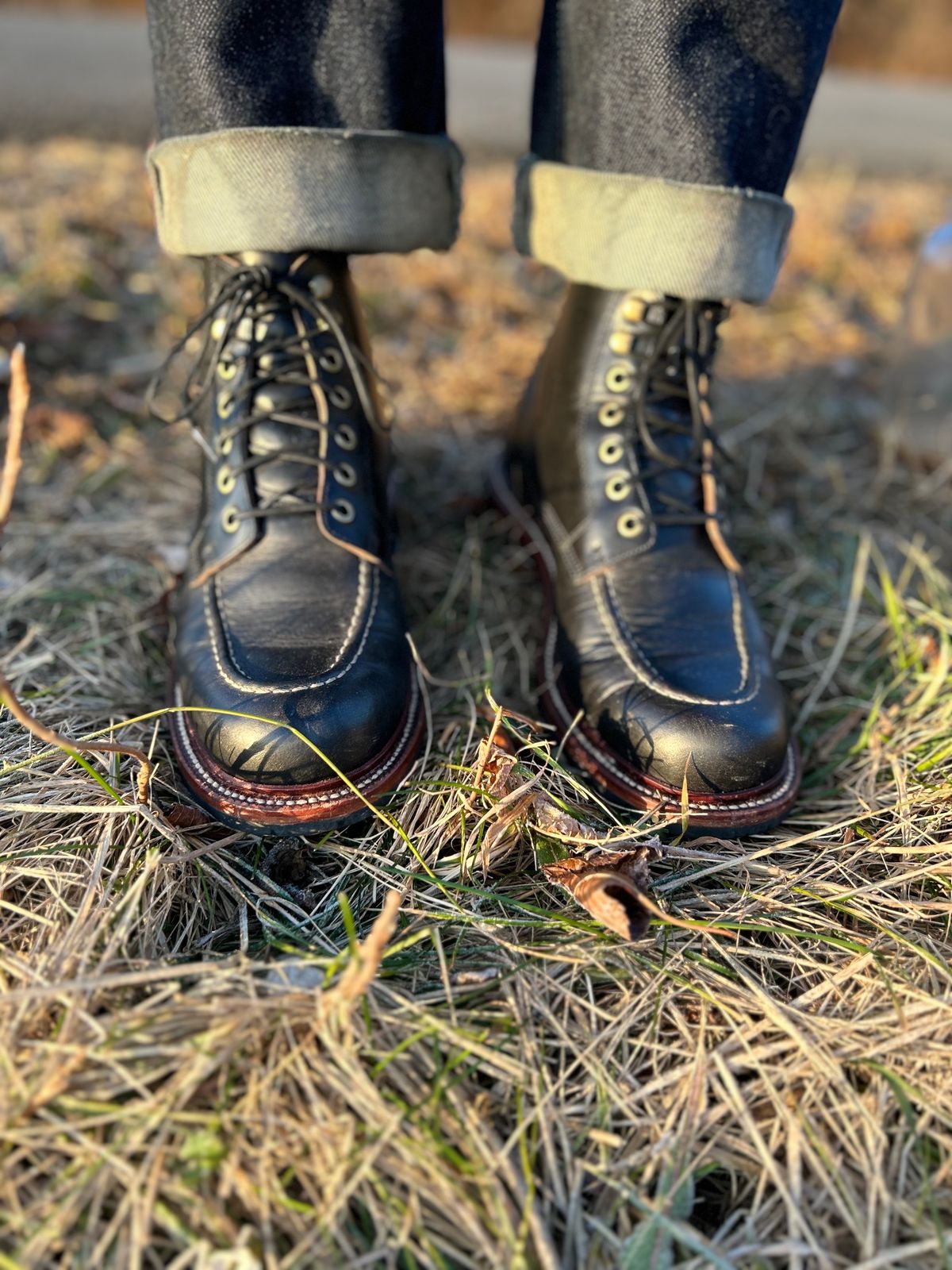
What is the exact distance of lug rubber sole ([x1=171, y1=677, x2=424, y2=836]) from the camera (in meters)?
1.44

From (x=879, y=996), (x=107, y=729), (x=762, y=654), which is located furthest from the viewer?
(x=762, y=654)

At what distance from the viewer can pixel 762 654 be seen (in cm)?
168

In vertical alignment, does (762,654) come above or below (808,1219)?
above

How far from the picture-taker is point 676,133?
62.0 inches

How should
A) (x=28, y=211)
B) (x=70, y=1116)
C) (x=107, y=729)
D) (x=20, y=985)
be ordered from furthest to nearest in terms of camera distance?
(x=28, y=211) → (x=107, y=729) → (x=20, y=985) → (x=70, y=1116)

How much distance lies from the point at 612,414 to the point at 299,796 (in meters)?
0.93

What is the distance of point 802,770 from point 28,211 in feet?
10.0

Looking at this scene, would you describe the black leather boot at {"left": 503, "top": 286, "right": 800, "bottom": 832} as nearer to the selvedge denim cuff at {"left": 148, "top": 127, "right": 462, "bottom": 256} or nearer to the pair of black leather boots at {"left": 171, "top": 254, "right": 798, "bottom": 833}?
the pair of black leather boots at {"left": 171, "top": 254, "right": 798, "bottom": 833}

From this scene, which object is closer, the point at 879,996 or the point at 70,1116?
the point at 70,1116

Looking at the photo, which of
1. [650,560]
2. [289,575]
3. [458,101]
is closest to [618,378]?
[650,560]

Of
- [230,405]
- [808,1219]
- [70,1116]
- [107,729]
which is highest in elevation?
[230,405]

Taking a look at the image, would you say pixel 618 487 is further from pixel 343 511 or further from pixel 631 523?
pixel 343 511

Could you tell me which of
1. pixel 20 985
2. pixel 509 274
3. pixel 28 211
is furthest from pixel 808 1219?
pixel 28 211

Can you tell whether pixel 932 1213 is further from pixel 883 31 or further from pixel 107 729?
pixel 883 31
